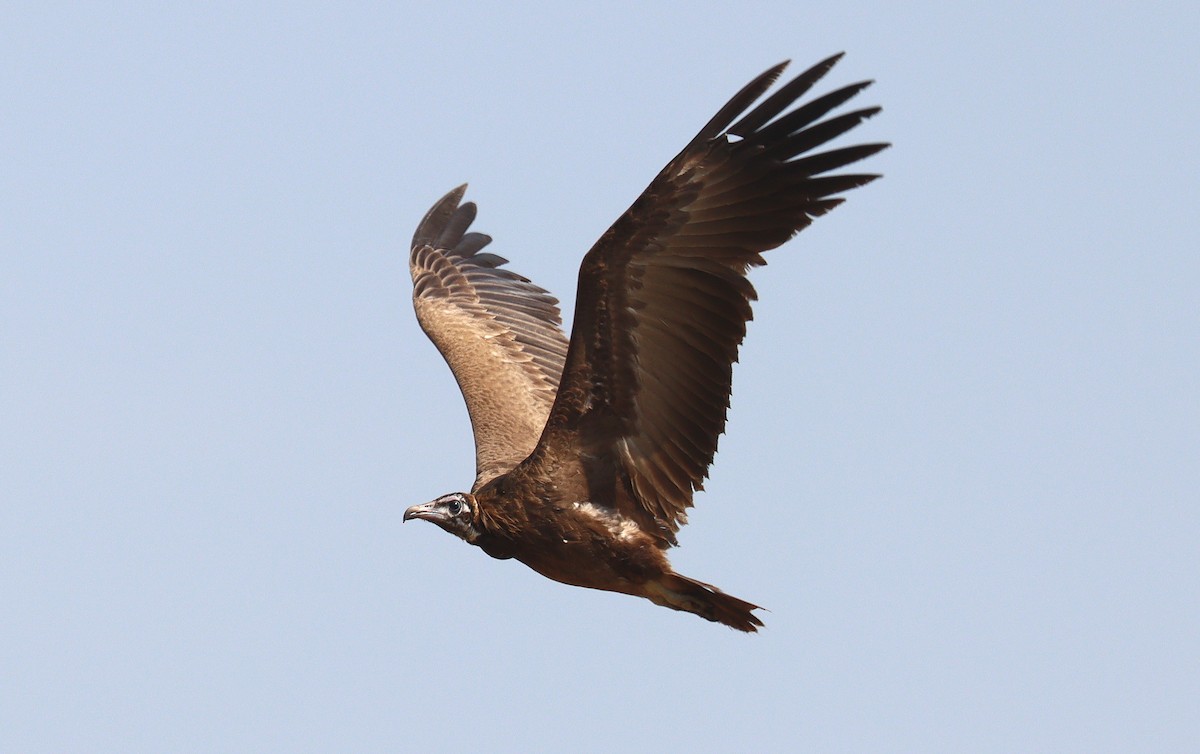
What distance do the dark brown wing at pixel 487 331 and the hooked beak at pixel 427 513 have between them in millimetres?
529

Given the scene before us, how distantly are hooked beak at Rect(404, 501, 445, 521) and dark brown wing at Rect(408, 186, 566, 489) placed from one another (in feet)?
1.74

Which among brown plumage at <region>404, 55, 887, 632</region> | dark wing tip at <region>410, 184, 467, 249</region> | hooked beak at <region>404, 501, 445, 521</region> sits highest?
dark wing tip at <region>410, 184, 467, 249</region>

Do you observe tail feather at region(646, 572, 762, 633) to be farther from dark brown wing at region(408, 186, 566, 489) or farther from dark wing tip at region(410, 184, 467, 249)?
dark wing tip at region(410, 184, 467, 249)

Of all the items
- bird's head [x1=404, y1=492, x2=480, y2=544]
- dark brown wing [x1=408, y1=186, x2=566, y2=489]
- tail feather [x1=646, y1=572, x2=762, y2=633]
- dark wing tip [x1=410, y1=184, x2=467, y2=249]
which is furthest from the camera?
dark wing tip [x1=410, y1=184, x2=467, y2=249]

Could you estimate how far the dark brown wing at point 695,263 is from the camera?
1023 centimetres

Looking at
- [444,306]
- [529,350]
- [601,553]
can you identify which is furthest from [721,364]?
Answer: [444,306]

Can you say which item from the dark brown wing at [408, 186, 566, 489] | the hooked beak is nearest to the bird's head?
the hooked beak

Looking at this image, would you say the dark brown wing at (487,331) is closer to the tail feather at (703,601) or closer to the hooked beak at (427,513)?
the hooked beak at (427,513)

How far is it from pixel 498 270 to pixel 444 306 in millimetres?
841

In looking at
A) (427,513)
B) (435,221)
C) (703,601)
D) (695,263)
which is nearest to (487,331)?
(435,221)

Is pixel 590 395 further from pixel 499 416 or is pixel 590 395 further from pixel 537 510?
pixel 499 416

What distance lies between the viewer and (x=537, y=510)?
446 inches

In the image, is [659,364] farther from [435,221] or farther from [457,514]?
[435,221]

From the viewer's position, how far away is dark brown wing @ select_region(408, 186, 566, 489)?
44.4 ft
